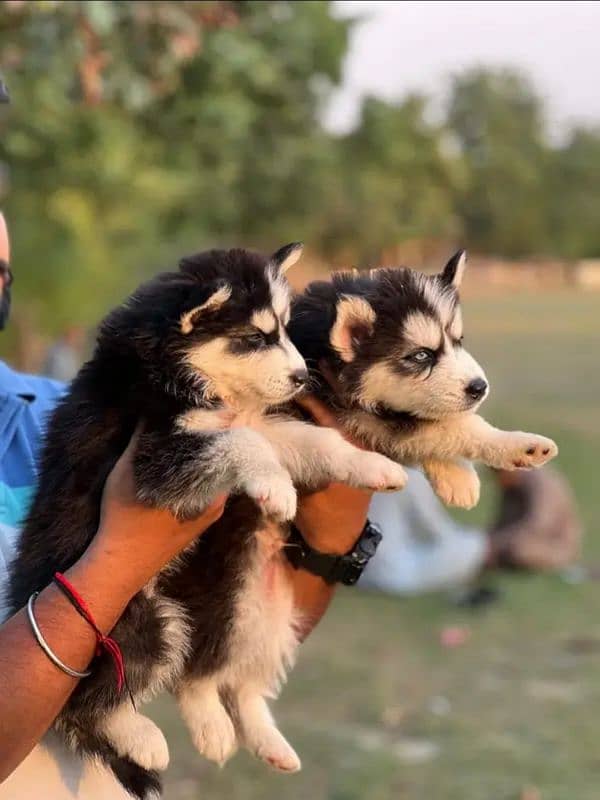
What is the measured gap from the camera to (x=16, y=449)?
9.53 ft

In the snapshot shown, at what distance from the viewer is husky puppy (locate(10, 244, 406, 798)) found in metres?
2.50

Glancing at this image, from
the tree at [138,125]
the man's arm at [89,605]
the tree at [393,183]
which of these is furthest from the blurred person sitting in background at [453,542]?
the tree at [393,183]

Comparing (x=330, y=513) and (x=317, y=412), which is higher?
(x=317, y=412)

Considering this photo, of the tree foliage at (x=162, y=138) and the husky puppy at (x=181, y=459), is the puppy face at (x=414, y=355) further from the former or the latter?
the tree foliage at (x=162, y=138)

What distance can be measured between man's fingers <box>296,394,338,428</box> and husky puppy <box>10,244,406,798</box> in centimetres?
15

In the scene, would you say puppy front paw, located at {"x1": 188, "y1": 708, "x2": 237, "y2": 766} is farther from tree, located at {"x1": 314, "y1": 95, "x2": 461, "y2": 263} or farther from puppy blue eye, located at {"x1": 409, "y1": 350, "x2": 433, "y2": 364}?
tree, located at {"x1": 314, "y1": 95, "x2": 461, "y2": 263}

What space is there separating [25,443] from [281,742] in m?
1.09

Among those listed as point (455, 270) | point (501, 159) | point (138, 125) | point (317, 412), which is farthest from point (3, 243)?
point (501, 159)

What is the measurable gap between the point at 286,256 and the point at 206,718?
1.25 meters

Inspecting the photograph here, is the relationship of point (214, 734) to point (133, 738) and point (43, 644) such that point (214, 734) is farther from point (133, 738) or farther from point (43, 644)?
point (43, 644)

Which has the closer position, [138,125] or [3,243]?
[3,243]

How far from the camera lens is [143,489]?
2.43 meters

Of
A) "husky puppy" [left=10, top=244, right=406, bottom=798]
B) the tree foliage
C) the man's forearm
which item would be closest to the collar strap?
"husky puppy" [left=10, top=244, right=406, bottom=798]

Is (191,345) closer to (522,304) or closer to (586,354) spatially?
(586,354)
